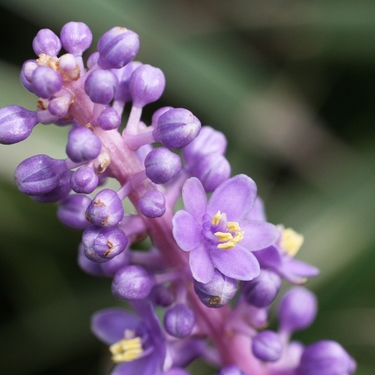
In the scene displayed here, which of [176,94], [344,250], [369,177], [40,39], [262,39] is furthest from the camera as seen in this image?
[262,39]

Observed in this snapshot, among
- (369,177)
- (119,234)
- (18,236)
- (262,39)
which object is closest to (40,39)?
(119,234)

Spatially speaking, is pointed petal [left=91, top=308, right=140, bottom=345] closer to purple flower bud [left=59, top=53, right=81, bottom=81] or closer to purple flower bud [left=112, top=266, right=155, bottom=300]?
purple flower bud [left=112, top=266, right=155, bottom=300]

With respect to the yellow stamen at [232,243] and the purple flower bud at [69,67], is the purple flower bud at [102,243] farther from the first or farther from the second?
A: the purple flower bud at [69,67]

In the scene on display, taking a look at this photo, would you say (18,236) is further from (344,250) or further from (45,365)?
(344,250)

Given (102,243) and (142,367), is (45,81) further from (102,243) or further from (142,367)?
(142,367)

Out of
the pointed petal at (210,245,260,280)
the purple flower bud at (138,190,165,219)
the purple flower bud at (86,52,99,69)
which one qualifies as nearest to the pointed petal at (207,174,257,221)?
the pointed petal at (210,245,260,280)

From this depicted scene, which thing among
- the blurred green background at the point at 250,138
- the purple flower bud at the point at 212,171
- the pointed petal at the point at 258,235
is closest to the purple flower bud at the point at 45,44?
the purple flower bud at the point at 212,171
